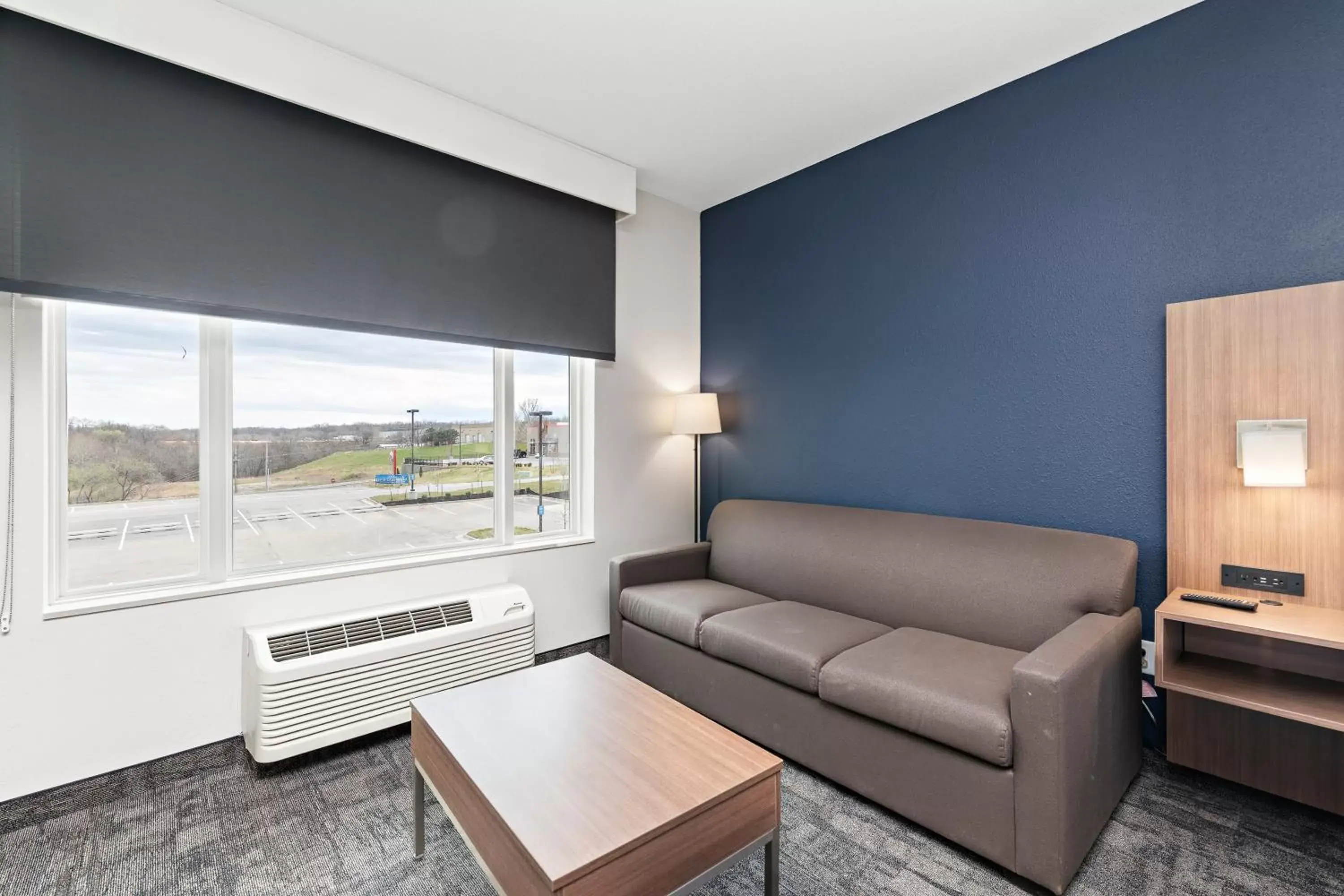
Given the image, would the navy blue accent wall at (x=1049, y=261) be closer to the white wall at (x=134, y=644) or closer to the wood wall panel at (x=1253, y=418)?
the wood wall panel at (x=1253, y=418)

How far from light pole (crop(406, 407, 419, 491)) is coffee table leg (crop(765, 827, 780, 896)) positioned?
2.33 meters

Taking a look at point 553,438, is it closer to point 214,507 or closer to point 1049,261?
point 214,507

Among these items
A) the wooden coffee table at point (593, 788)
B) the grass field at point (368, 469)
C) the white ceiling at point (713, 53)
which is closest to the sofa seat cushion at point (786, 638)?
the wooden coffee table at point (593, 788)

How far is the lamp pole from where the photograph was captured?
137 inches

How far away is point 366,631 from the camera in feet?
8.28

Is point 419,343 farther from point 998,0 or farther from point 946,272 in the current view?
point 998,0

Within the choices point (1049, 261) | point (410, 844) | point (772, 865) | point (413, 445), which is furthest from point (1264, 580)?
point (413, 445)

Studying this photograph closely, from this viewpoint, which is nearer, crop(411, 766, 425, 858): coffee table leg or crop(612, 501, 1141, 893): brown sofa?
crop(612, 501, 1141, 893): brown sofa

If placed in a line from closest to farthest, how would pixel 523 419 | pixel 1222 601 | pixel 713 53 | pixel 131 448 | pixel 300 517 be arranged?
pixel 1222 601 < pixel 131 448 < pixel 713 53 < pixel 300 517 < pixel 523 419

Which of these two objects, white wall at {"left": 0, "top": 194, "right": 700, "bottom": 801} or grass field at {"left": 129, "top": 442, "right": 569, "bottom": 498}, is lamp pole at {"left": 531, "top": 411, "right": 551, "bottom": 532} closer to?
grass field at {"left": 129, "top": 442, "right": 569, "bottom": 498}

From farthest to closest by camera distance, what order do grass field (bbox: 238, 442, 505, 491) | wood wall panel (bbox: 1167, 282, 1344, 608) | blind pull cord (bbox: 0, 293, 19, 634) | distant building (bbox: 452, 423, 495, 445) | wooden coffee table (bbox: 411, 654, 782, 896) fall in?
distant building (bbox: 452, 423, 495, 445)
grass field (bbox: 238, 442, 505, 491)
blind pull cord (bbox: 0, 293, 19, 634)
wood wall panel (bbox: 1167, 282, 1344, 608)
wooden coffee table (bbox: 411, 654, 782, 896)

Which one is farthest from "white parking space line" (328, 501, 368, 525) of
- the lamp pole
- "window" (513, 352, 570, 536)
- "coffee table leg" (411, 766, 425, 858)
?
"coffee table leg" (411, 766, 425, 858)

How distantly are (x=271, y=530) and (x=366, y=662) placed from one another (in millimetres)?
728

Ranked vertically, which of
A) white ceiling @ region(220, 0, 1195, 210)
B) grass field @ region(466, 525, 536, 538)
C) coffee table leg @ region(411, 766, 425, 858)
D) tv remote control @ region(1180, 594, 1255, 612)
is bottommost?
coffee table leg @ region(411, 766, 425, 858)
